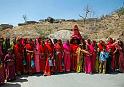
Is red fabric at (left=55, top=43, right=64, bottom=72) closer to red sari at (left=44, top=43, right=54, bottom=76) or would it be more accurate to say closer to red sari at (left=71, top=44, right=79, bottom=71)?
red sari at (left=44, top=43, right=54, bottom=76)

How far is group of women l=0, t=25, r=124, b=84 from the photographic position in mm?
13016

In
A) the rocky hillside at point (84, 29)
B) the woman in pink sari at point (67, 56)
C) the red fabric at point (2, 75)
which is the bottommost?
the red fabric at point (2, 75)

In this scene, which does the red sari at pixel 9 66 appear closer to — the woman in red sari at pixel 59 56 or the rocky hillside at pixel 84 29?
the woman in red sari at pixel 59 56

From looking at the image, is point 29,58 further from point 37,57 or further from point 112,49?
point 112,49

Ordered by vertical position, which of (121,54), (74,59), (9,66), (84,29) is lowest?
(9,66)

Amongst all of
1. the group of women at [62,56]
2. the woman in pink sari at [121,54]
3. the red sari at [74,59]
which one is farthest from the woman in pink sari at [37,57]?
the woman in pink sari at [121,54]

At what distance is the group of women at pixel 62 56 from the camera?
1302 cm

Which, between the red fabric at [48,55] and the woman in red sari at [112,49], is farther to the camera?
the woman in red sari at [112,49]

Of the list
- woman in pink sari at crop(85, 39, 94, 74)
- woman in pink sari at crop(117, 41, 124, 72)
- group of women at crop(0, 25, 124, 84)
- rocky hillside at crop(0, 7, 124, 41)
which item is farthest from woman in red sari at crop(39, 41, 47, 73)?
rocky hillside at crop(0, 7, 124, 41)

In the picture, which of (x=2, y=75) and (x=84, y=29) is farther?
(x=84, y=29)

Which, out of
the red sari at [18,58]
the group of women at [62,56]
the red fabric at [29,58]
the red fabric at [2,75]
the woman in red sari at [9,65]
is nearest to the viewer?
the red fabric at [2,75]

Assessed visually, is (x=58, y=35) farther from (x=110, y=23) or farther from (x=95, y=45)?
(x=95, y=45)

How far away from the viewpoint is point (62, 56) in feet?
45.9

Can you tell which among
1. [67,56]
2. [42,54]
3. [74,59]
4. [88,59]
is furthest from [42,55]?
[88,59]
